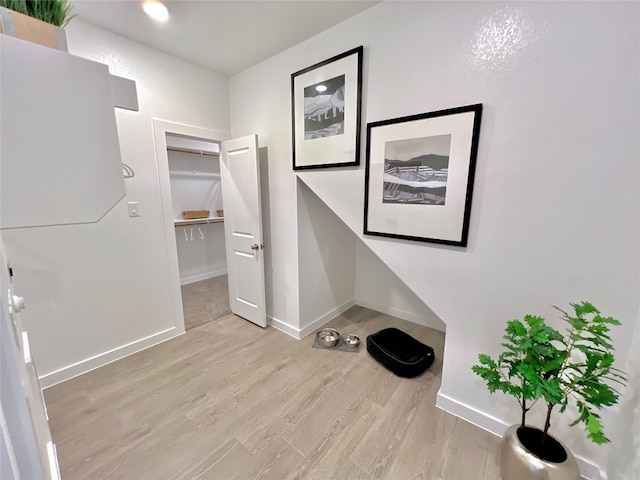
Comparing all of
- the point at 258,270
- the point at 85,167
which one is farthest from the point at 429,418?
the point at 85,167

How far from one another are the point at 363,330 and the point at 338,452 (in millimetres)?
1380

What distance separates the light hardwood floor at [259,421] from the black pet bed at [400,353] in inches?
3.0

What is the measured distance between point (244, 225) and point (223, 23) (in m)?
1.63

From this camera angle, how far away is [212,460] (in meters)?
1.40

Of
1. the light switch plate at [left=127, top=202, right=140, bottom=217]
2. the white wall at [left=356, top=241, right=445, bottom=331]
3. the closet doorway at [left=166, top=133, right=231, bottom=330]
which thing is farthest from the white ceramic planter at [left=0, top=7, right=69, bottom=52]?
the closet doorway at [left=166, top=133, right=231, bottom=330]

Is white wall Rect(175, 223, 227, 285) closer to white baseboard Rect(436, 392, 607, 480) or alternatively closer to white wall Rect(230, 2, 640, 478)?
white wall Rect(230, 2, 640, 478)

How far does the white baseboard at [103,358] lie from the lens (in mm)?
1927

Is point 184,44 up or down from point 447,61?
up

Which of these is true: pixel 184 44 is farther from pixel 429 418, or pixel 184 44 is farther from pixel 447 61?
pixel 429 418

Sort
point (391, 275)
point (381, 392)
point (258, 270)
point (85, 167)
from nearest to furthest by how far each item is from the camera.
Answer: point (85, 167) → point (381, 392) → point (258, 270) → point (391, 275)

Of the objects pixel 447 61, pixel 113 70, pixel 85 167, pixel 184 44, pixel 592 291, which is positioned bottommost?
pixel 592 291

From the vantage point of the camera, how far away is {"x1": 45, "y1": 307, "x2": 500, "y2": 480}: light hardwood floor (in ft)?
4.49

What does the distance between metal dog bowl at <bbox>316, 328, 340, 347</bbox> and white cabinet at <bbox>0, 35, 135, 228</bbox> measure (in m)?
2.07

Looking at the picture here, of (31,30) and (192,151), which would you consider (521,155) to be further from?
(192,151)
